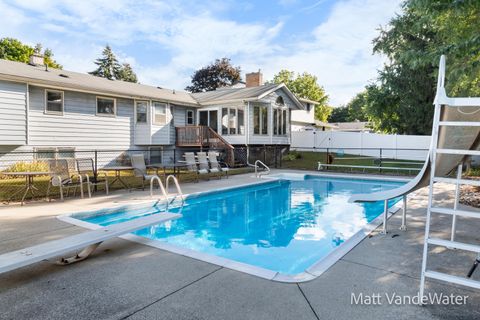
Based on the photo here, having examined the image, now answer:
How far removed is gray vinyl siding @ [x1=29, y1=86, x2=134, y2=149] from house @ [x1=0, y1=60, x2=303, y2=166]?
0.04 metres

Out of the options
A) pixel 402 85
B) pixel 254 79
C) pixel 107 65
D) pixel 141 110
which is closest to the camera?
pixel 141 110

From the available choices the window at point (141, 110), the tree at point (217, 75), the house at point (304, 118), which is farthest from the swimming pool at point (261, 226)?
the tree at point (217, 75)

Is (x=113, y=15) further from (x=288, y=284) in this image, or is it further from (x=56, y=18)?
(x=288, y=284)

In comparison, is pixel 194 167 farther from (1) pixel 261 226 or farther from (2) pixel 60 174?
(1) pixel 261 226

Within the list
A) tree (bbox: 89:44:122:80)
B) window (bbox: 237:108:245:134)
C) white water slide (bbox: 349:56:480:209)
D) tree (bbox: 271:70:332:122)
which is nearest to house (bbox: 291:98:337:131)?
tree (bbox: 271:70:332:122)

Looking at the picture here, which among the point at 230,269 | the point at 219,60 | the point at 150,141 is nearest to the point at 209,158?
the point at 150,141

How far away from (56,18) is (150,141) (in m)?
11.7

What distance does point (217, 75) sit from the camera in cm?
3941

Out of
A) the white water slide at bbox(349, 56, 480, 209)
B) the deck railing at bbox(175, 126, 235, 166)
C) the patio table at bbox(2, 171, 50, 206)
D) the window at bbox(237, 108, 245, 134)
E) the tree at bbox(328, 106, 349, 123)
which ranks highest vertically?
the tree at bbox(328, 106, 349, 123)

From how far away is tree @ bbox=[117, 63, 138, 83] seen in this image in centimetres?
4522

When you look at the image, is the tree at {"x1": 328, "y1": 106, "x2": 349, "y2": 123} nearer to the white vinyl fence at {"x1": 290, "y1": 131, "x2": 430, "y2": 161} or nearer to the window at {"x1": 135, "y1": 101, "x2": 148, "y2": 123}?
the white vinyl fence at {"x1": 290, "y1": 131, "x2": 430, "y2": 161}

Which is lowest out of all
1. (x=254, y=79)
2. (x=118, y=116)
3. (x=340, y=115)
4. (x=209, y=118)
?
(x=118, y=116)

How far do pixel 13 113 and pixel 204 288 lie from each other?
41.3 feet

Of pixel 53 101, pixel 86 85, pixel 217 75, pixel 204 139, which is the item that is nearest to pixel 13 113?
pixel 53 101
